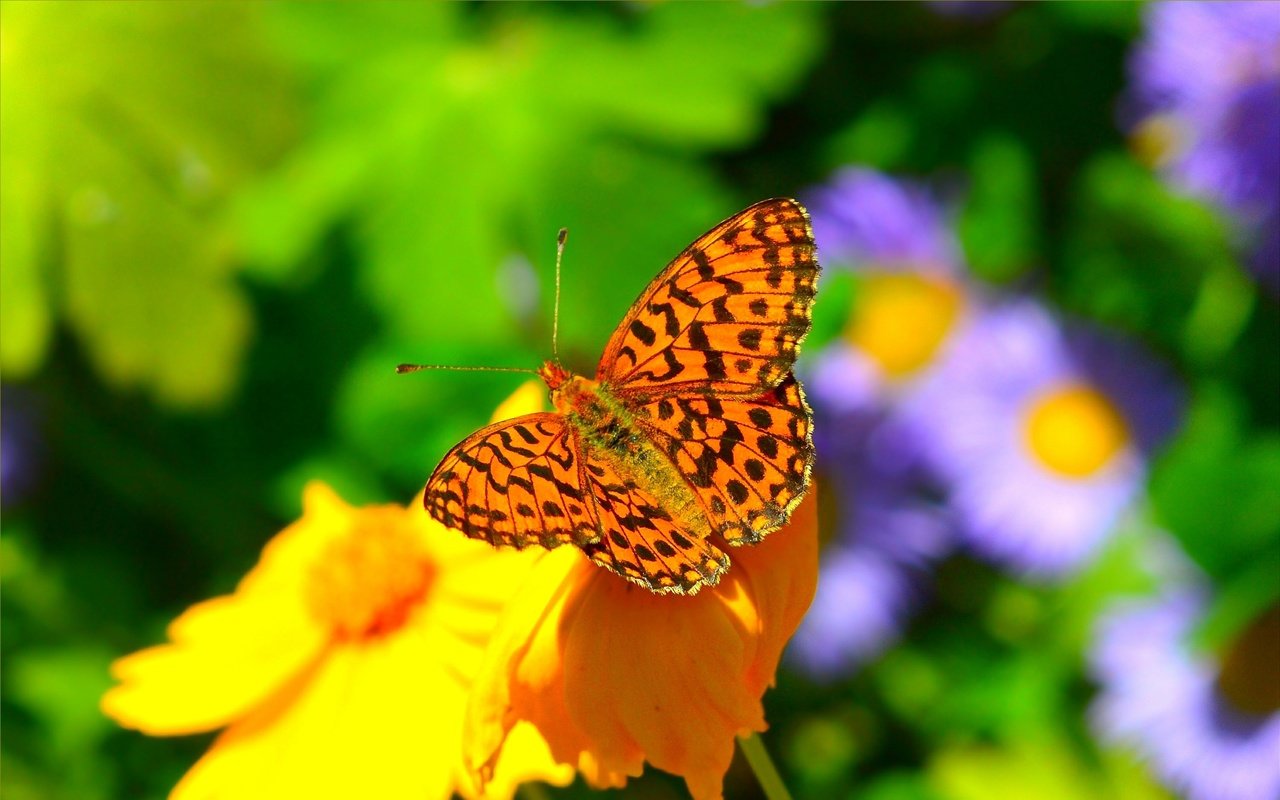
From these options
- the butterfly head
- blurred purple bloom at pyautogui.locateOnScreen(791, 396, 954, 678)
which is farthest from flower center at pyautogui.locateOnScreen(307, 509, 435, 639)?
blurred purple bloom at pyautogui.locateOnScreen(791, 396, 954, 678)

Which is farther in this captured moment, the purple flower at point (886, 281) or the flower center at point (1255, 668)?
the purple flower at point (886, 281)

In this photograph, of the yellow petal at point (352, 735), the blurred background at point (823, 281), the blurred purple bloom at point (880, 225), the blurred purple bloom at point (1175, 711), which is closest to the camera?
the yellow petal at point (352, 735)

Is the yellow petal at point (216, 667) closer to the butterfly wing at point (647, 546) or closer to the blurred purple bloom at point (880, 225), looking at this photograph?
the butterfly wing at point (647, 546)

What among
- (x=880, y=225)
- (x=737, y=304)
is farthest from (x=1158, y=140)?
(x=737, y=304)

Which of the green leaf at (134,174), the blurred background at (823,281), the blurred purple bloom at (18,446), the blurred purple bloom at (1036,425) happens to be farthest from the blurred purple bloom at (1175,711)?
the blurred purple bloom at (18,446)

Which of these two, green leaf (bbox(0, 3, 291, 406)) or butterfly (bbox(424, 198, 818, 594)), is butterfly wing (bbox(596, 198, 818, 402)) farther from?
green leaf (bbox(0, 3, 291, 406))
